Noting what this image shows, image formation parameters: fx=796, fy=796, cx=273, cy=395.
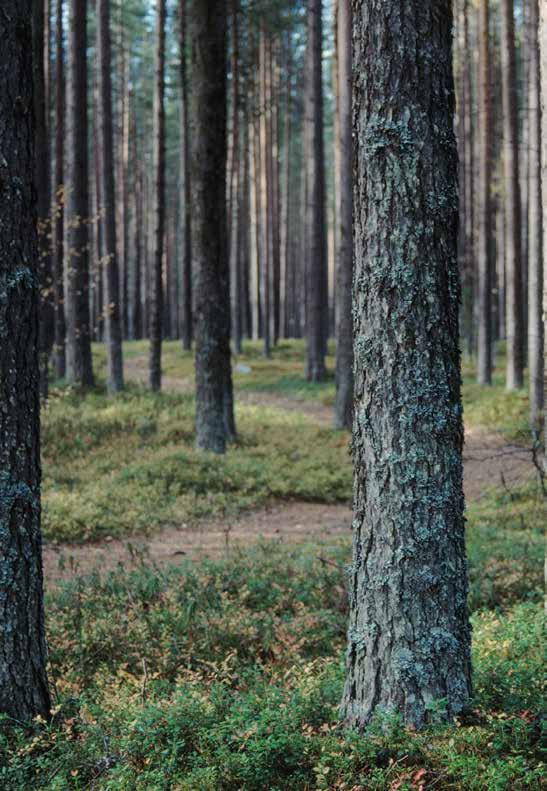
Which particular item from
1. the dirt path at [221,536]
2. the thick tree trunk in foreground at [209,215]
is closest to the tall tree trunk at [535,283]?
the dirt path at [221,536]

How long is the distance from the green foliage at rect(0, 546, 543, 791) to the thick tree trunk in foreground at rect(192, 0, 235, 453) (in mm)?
7068

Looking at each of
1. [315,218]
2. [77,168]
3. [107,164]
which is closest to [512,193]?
[315,218]

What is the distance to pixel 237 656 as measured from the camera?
5.94 metres

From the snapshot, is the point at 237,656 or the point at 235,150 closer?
the point at 237,656

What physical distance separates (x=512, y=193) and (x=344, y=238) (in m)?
5.71

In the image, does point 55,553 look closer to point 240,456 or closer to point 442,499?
point 240,456

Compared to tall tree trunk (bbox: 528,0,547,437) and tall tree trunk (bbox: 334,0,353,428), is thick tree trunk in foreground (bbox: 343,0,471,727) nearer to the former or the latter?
tall tree trunk (bbox: 528,0,547,437)

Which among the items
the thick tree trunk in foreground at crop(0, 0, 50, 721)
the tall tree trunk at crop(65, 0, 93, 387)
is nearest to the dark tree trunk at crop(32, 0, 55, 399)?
the tall tree trunk at crop(65, 0, 93, 387)

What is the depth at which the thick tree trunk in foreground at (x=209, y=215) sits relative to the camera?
13.2 metres

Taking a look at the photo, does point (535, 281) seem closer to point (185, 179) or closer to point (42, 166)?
point (42, 166)

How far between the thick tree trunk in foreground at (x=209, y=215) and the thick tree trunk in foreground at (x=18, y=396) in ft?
29.6

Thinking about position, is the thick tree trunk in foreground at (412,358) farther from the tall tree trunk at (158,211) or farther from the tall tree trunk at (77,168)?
the tall tree trunk at (158,211)

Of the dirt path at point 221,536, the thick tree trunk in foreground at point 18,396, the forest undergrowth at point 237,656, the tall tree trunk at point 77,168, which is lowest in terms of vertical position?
the dirt path at point 221,536

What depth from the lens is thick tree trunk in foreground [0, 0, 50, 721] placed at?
4.21 meters
